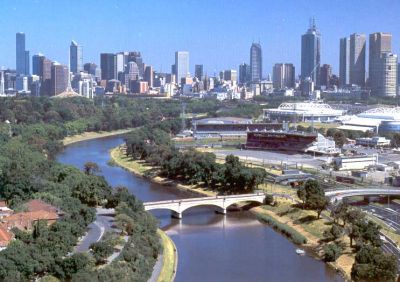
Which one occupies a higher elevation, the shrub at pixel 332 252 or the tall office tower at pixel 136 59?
the tall office tower at pixel 136 59

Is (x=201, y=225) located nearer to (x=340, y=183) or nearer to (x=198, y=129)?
(x=340, y=183)

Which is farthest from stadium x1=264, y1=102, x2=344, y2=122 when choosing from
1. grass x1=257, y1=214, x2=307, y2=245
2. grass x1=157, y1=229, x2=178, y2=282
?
grass x1=157, y1=229, x2=178, y2=282

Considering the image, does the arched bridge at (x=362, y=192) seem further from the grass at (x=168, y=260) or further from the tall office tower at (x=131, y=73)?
the tall office tower at (x=131, y=73)

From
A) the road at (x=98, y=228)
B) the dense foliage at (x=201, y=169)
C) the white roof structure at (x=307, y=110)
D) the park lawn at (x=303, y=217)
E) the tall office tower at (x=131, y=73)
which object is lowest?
the park lawn at (x=303, y=217)

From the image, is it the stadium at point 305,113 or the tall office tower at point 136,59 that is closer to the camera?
the stadium at point 305,113

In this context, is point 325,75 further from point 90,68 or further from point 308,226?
point 308,226

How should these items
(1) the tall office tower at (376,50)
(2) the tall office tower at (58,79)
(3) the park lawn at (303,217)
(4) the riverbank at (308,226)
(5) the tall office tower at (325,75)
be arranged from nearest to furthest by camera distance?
(4) the riverbank at (308,226) → (3) the park lawn at (303,217) → (1) the tall office tower at (376,50) → (2) the tall office tower at (58,79) → (5) the tall office tower at (325,75)

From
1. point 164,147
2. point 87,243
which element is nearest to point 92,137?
point 164,147

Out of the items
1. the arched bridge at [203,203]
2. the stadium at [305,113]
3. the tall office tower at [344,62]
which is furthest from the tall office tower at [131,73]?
the arched bridge at [203,203]
